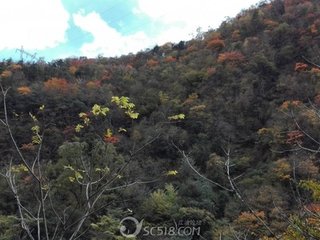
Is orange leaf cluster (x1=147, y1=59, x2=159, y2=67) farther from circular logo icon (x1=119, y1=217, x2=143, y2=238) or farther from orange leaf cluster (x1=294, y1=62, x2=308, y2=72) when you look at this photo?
circular logo icon (x1=119, y1=217, x2=143, y2=238)

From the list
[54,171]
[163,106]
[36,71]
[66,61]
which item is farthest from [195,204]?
[66,61]

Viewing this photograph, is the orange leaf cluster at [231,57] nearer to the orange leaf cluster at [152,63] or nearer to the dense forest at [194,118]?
the dense forest at [194,118]

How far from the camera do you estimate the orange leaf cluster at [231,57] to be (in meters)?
40.2

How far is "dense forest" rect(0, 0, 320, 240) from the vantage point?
69.1 ft

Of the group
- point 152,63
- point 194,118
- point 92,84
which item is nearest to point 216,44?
point 152,63

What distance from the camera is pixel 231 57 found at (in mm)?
40594

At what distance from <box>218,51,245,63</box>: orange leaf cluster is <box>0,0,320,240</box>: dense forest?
120 millimetres

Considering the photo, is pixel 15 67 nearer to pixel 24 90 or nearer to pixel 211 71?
pixel 24 90

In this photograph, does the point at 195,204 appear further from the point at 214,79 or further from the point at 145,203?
the point at 214,79

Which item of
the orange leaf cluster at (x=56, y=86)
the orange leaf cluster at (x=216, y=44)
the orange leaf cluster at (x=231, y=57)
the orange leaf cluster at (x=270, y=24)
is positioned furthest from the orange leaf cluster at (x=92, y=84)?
the orange leaf cluster at (x=270, y=24)

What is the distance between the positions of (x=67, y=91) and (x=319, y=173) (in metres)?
23.8

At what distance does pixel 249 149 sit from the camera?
30562mm

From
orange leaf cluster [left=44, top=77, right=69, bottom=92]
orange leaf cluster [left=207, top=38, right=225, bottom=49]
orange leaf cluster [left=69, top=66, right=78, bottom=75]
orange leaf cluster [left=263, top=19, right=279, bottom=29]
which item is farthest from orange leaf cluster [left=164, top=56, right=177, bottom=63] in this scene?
orange leaf cluster [left=44, top=77, right=69, bottom=92]

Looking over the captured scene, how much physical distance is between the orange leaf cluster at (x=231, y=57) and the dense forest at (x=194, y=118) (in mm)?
120
